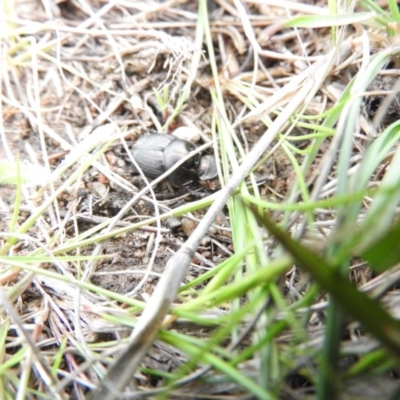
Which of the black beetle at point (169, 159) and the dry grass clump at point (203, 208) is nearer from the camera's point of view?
the dry grass clump at point (203, 208)

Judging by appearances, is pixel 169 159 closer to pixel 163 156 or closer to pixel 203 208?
pixel 163 156

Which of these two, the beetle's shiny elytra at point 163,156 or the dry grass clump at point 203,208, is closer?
the dry grass clump at point 203,208

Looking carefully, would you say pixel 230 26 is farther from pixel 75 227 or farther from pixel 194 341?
pixel 194 341

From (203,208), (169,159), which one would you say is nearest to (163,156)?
(169,159)

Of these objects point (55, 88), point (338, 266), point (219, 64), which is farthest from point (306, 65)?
point (338, 266)

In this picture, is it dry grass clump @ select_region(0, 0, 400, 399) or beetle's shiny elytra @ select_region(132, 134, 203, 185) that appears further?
beetle's shiny elytra @ select_region(132, 134, 203, 185)
